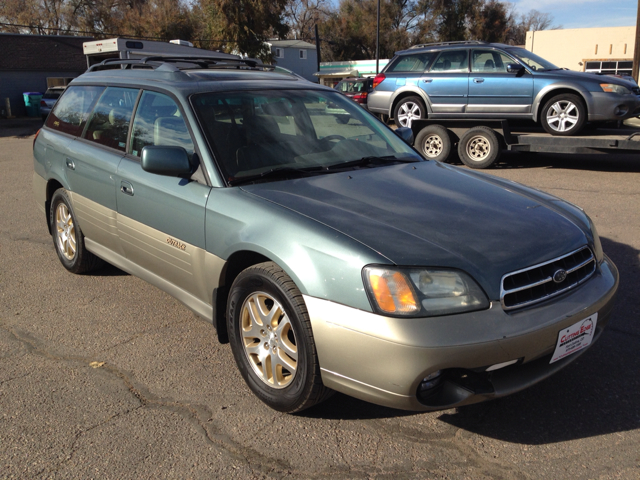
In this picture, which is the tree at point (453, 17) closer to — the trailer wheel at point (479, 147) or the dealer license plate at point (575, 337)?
the trailer wheel at point (479, 147)

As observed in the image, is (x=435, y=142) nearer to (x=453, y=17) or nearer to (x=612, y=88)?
(x=612, y=88)

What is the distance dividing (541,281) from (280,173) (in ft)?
5.22

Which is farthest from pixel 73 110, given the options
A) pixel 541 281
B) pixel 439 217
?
pixel 541 281

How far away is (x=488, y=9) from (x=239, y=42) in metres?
31.8

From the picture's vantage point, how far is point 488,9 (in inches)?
2297

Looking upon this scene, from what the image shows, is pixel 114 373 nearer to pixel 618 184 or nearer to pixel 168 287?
pixel 168 287

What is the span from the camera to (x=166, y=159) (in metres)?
3.30

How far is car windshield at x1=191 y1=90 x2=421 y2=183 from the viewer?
348 cm

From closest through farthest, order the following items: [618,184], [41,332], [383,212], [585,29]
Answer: [383,212] < [41,332] < [618,184] < [585,29]

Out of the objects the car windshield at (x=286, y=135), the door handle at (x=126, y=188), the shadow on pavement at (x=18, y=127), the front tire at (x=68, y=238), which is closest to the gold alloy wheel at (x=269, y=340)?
the car windshield at (x=286, y=135)

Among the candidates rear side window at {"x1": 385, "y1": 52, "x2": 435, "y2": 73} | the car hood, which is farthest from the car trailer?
the car hood

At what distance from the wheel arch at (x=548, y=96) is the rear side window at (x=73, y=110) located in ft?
26.1

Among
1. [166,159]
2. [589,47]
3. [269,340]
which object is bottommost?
[269,340]

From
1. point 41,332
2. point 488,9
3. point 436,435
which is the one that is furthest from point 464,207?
point 488,9
